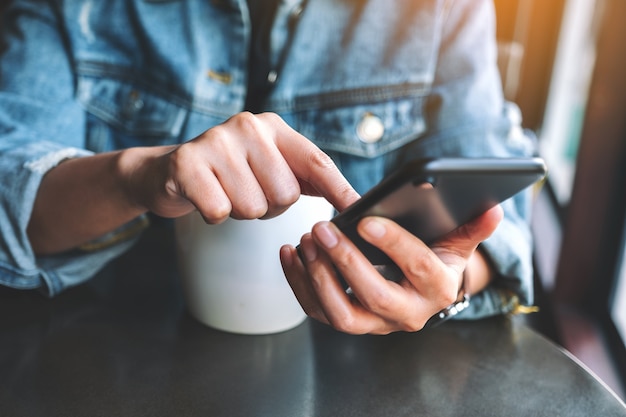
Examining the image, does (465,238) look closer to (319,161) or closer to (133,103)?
(319,161)

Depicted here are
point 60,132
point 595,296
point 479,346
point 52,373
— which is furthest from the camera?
point 595,296

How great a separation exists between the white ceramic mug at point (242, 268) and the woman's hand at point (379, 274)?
0.19 feet

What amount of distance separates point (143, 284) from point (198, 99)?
11.6 inches

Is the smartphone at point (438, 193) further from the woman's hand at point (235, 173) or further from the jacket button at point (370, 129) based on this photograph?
the jacket button at point (370, 129)

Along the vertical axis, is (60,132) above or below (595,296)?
above

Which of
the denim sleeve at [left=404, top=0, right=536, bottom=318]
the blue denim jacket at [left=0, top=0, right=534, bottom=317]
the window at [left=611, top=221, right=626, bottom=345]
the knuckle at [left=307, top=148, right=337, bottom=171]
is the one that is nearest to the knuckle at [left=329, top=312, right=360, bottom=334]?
the knuckle at [left=307, top=148, right=337, bottom=171]

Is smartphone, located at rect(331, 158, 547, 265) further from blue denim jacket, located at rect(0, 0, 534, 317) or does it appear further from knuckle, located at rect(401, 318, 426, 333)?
blue denim jacket, located at rect(0, 0, 534, 317)

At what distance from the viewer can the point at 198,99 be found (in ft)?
2.83

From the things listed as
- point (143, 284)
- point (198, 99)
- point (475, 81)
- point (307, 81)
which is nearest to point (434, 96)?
point (475, 81)

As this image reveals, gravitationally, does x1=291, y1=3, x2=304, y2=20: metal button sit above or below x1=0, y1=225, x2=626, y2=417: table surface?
above

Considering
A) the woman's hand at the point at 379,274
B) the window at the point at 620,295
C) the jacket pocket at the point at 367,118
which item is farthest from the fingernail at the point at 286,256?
the window at the point at 620,295

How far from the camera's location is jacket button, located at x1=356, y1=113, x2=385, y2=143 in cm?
85

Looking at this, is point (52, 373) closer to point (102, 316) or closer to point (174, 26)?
point (102, 316)

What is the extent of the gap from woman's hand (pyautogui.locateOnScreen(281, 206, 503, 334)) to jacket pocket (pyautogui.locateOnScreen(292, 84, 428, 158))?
0.38 m
